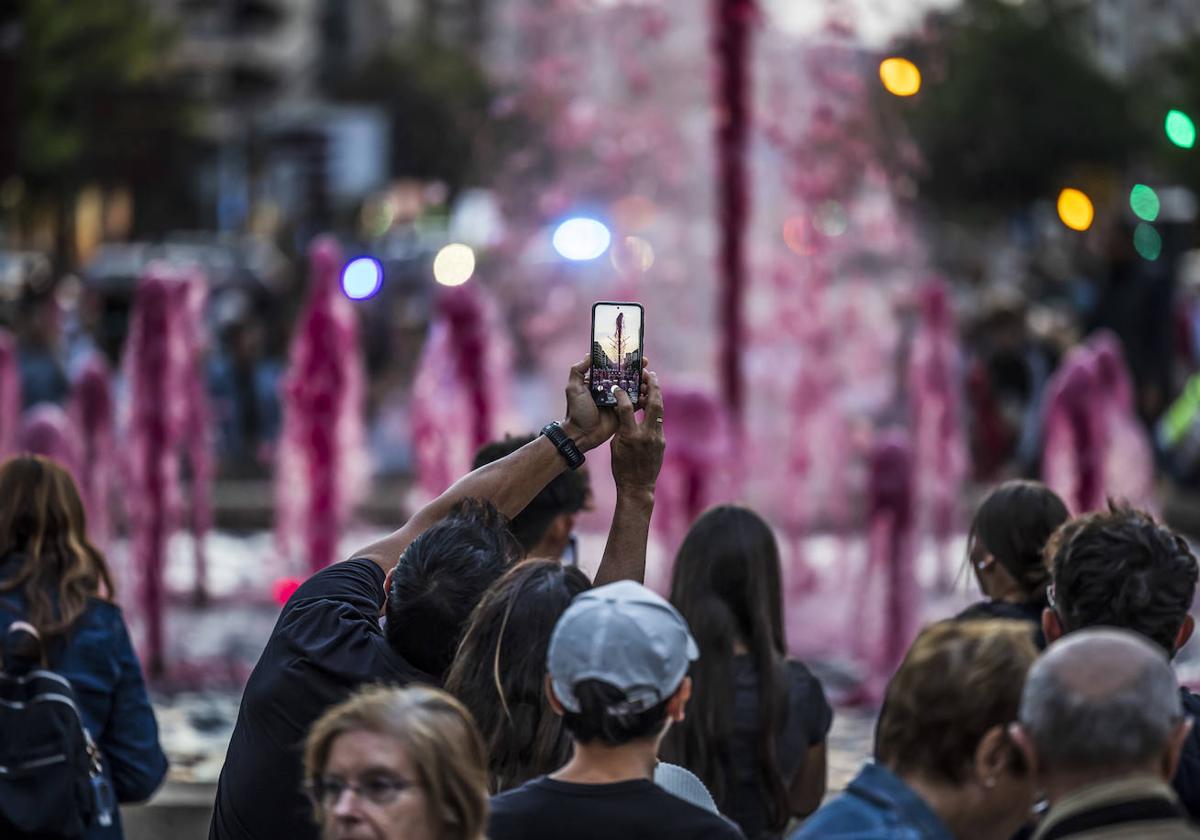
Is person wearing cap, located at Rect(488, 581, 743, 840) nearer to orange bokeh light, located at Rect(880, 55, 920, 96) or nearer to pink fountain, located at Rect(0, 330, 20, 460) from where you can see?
orange bokeh light, located at Rect(880, 55, 920, 96)

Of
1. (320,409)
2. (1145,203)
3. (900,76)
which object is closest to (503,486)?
(320,409)

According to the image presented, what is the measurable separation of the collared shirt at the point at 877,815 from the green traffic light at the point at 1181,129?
16.3ft

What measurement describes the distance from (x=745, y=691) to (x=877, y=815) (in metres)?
1.63

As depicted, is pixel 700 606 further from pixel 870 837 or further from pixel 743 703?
pixel 870 837

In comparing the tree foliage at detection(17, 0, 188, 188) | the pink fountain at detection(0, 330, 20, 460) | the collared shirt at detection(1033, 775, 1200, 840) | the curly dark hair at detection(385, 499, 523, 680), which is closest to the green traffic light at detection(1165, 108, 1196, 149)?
the curly dark hair at detection(385, 499, 523, 680)

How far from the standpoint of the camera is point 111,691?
16.2 ft

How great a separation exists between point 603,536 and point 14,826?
845 centimetres

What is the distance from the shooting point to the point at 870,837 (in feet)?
9.52

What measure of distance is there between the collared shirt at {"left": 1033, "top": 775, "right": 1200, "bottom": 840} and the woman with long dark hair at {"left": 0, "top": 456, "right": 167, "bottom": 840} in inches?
104

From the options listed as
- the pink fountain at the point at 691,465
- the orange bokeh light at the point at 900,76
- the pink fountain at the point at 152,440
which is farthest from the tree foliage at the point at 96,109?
the pink fountain at the point at 152,440

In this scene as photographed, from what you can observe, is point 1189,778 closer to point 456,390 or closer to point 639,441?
point 639,441

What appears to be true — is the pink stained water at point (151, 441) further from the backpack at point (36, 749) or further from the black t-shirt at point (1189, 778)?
the black t-shirt at point (1189, 778)

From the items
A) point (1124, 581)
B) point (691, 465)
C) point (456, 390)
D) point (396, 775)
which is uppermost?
point (1124, 581)

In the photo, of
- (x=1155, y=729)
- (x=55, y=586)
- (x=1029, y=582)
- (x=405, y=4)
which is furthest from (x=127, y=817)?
(x=405, y=4)
